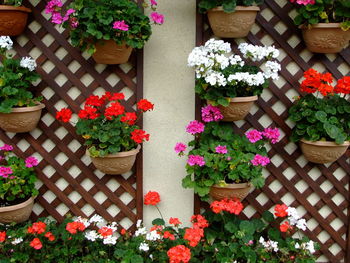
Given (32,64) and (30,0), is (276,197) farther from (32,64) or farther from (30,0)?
(30,0)

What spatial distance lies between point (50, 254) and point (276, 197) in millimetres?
1382

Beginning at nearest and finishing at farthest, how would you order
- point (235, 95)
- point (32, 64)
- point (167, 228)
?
point (235, 95) < point (32, 64) < point (167, 228)

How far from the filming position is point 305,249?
2.11 m

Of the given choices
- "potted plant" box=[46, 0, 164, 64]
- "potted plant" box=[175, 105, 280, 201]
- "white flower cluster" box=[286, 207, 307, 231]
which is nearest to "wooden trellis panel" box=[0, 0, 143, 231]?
"potted plant" box=[46, 0, 164, 64]

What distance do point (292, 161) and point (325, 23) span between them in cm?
81

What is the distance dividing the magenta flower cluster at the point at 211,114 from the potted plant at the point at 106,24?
500mm

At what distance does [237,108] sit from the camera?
203 cm

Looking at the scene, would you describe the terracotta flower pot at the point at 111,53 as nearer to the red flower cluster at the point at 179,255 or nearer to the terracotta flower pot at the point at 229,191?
the terracotta flower pot at the point at 229,191

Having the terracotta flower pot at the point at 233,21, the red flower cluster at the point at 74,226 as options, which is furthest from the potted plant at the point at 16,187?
the terracotta flower pot at the point at 233,21

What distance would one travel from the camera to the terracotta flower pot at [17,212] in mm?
2106

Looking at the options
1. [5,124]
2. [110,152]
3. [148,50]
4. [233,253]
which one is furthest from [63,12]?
[233,253]

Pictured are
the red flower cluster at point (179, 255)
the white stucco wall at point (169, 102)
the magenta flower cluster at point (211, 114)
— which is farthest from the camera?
the white stucco wall at point (169, 102)

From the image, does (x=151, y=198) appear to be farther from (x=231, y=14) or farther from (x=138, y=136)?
(x=231, y=14)

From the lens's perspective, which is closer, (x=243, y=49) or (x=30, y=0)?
(x=243, y=49)
